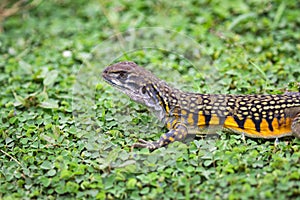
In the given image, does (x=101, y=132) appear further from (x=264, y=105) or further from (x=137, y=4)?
(x=137, y=4)

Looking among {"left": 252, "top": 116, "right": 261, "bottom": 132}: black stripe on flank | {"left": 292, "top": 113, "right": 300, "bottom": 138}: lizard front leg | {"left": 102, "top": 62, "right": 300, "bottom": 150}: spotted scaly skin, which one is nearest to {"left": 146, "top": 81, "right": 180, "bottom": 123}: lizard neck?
{"left": 102, "top": 62, "right": 300, "bottom": 150}: spotted scaly skin

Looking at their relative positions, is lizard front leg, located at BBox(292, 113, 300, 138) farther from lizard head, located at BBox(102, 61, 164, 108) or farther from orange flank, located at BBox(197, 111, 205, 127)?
A: lizard head, located at BBox(102, 61, 164, 108)

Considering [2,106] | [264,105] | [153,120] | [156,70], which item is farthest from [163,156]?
[2,106]

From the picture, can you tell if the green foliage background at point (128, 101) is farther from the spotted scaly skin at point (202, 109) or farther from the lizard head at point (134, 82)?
the lizard head at point (134, 82)

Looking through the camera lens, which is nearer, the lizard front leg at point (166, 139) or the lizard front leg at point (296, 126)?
the lizard front leg at point (296, 126)

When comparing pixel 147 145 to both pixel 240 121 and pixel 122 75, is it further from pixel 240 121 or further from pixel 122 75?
pixel 240 121

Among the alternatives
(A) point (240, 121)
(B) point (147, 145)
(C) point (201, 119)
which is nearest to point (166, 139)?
(B) point (147, 145)

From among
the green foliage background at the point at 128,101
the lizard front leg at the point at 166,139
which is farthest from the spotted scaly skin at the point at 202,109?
the green foliage background at the point at 128,101
